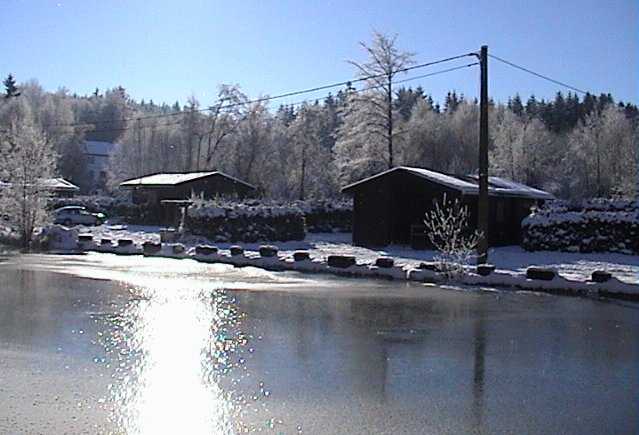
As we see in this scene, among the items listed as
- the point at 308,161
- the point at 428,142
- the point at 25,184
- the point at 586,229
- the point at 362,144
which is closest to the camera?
the point at 586,229

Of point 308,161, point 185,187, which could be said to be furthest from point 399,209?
point 308,161

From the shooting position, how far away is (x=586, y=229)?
28.2 metres

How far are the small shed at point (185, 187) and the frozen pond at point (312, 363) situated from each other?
3273 centimetres

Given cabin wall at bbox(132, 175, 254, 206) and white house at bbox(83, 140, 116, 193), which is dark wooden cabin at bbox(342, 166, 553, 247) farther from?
white house at bbox(83, 140, 116, 193)

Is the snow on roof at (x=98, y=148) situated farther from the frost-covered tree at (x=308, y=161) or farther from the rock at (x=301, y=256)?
the rock at (x=301, y=256)

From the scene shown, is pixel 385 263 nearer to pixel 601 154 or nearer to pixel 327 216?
pixel 327 216

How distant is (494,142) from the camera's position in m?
70.1

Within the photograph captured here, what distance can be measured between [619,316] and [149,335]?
862cm

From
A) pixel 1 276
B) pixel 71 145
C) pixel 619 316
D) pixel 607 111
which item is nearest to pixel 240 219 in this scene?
pixel 1 276

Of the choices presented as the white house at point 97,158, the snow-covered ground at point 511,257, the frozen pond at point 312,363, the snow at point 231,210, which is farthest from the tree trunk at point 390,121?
the white house at point 97,158

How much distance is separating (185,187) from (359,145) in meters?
12.3

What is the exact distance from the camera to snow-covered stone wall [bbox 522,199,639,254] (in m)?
27.5

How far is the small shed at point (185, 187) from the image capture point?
161 feet

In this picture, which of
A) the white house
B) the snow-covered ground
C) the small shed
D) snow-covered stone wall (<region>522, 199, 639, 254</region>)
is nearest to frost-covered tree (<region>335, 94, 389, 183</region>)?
the small shed
